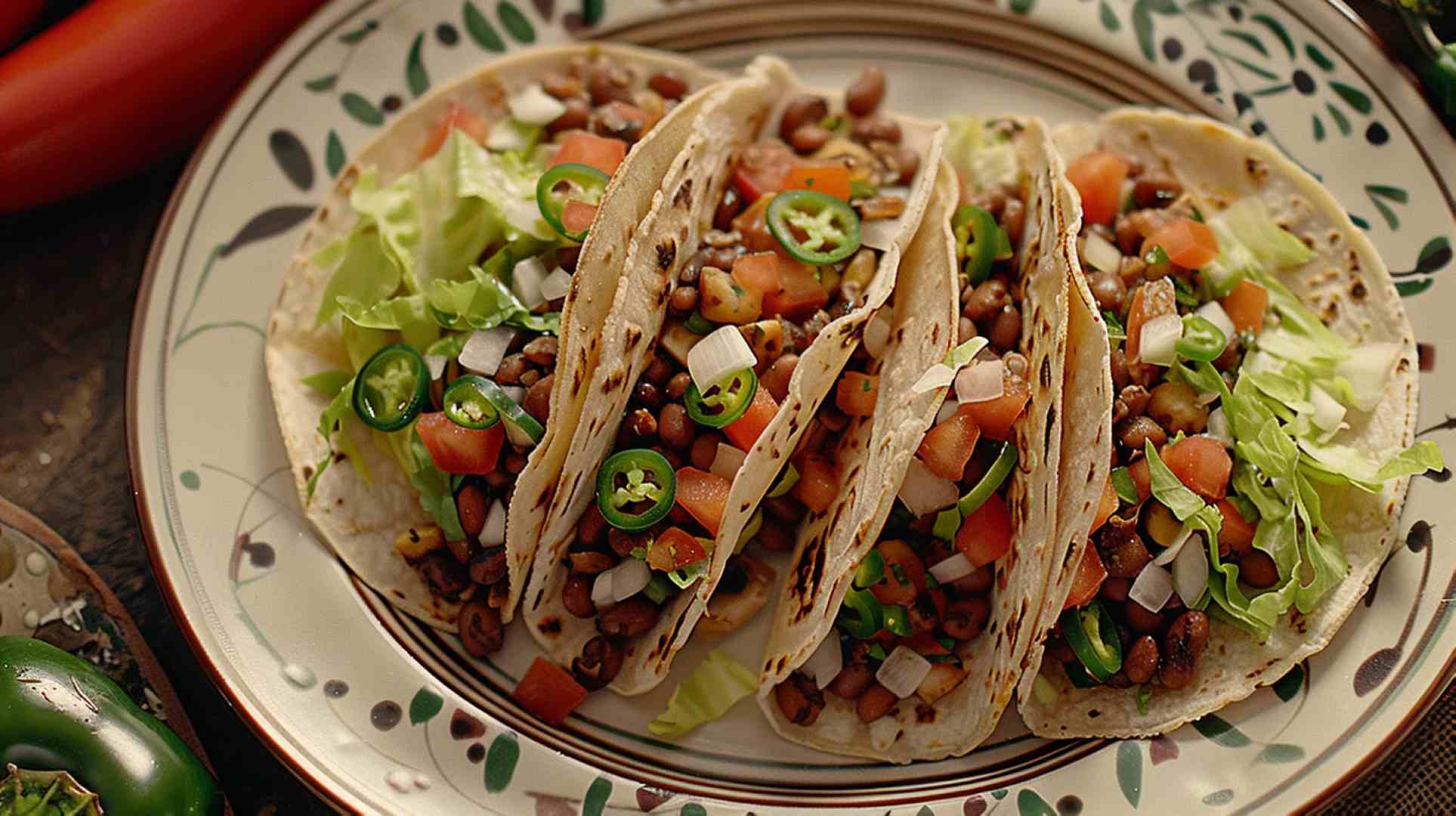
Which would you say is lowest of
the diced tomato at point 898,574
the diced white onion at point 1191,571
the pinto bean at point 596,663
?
the pinto bean at point 596,663

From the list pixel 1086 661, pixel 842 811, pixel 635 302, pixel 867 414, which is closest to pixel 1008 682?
pixel 1086 661

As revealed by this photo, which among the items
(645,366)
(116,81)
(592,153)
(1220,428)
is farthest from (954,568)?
(116,81)

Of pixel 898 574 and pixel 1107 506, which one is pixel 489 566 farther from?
pixel 1107 506

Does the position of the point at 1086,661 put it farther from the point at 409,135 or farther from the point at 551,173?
the point at 409,135

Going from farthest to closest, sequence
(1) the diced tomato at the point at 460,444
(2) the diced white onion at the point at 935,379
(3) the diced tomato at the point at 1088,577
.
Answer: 1. (1) the diced tomato at the point at 460,444
2. (3) the diced tomato at the point at 1088,577
3. (2) the diced white onion at the point at 935,379

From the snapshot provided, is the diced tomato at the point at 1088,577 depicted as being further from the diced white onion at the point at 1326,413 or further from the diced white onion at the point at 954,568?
the diced white onion at the point at 1326,413

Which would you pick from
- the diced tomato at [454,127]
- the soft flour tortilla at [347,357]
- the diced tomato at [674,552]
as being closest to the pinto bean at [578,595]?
the soft flour tortilla at [347,357]
